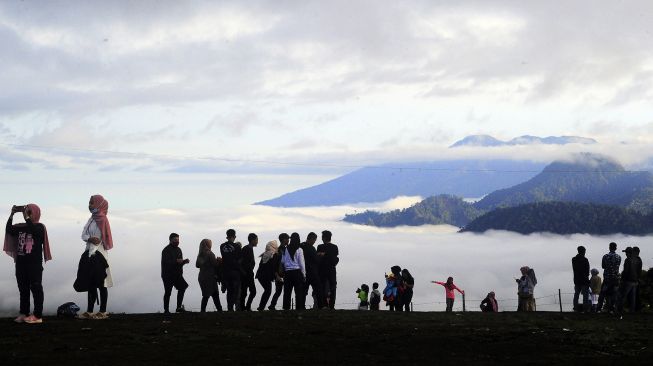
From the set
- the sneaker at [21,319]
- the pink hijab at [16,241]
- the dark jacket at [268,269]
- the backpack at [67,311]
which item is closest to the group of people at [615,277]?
the dark jacket at [268,269]

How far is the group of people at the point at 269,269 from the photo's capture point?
21.9 metres

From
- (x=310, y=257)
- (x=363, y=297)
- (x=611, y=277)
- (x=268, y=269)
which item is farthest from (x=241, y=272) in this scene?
(x=611, y=277)

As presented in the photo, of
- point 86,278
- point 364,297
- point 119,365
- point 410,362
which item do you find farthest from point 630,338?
point 364,297

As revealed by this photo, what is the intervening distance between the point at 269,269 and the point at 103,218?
6.65 m

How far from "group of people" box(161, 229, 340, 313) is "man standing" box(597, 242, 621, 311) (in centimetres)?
701

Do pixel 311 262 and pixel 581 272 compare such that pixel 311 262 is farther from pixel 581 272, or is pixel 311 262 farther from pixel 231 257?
pixel 581 272

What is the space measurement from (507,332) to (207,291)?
338 inches

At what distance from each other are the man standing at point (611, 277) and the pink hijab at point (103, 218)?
12.8m

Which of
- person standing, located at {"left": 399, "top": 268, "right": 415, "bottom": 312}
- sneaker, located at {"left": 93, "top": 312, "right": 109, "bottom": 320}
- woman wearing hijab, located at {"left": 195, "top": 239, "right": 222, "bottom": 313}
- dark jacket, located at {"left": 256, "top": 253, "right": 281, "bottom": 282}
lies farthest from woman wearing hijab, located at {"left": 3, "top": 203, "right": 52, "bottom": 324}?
person standing, located at {"left": 399, "top": 268, "right": 415, "bottom": 312}

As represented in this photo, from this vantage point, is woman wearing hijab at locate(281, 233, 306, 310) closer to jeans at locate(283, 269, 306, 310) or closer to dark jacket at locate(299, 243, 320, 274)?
jeans at locate(283, 269, 306, 310)

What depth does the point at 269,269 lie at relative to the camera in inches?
907

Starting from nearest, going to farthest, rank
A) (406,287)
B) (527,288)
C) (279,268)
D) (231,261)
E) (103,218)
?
(103,218), (231,261), (279,268), (406,287), (527,288)

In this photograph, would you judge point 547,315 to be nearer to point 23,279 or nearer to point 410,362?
point 410,362

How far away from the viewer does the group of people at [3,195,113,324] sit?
16.1 m
